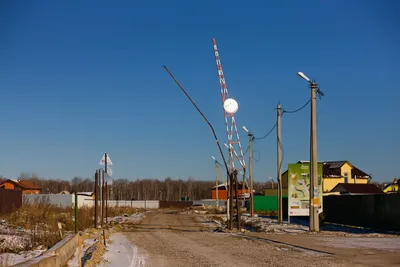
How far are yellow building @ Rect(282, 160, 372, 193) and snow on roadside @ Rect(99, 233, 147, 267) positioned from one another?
56.1m

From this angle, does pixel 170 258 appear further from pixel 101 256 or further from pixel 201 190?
pixel 201 190

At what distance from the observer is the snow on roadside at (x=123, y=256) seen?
43.1ft

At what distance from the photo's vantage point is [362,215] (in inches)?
1136

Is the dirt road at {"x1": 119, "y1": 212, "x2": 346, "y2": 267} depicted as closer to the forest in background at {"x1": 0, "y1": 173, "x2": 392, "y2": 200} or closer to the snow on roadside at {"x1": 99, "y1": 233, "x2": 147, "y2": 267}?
the snow on roadside at {"x1": 99, "y1": 233, "x2": 147, "y2": 267}

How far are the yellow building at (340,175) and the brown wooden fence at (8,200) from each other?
4618cm

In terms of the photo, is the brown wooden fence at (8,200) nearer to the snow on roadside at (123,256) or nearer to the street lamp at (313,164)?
the snow on roadside at (123,256)

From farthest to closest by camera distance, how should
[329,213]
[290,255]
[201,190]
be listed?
[201,190] < [329,213] < [290,255]

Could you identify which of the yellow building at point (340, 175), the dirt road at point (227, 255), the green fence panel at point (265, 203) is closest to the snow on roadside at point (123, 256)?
the dirt road at point (227, 255)

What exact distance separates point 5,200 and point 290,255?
22.6 meters

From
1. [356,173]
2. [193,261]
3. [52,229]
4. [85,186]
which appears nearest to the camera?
[193,261]

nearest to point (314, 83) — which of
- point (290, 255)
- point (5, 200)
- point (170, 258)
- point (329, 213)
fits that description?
point (329, 213)

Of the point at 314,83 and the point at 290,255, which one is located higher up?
the point at 314,83

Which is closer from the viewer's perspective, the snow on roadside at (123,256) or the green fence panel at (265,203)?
the snow on roadside at (123,256)

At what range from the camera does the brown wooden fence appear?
30609mm
